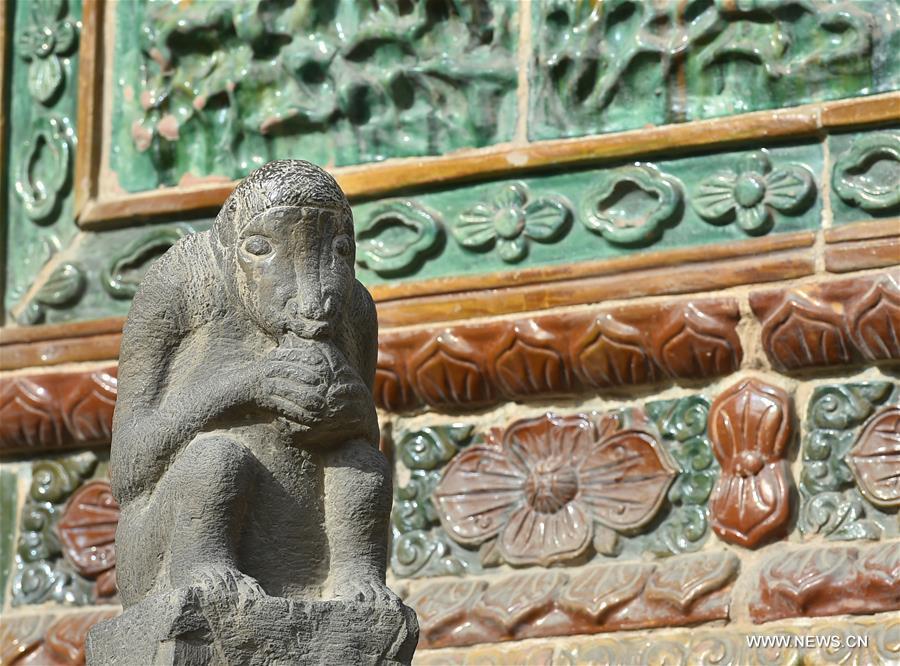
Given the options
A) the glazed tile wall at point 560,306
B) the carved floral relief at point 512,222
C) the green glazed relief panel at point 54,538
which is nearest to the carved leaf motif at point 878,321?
the glazed tile wall at point 560,306

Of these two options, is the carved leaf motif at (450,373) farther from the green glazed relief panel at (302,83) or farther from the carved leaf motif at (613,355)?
the green glazed relief panel at (302,83)

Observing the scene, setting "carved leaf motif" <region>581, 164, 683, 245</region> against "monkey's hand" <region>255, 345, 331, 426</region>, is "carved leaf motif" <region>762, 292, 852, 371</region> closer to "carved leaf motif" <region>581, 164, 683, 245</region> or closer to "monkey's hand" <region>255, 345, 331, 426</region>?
"carved leaf motif" <region>581, 164, 683, 245</region>

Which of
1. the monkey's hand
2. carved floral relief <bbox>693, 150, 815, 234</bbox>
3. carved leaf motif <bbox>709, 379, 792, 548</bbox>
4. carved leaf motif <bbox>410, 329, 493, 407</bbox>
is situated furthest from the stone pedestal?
carved floral relief <bbox>693, 150, 815, 234</bbox>

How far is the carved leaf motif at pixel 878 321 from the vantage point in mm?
5586

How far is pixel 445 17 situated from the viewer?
6449 mm

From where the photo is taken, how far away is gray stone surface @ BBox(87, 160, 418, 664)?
405 cm

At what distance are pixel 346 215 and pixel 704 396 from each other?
1.74 m

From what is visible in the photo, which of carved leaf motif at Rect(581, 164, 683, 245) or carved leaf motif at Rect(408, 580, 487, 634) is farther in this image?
carved leaf motif at Rect(581, 164, 683, 245)

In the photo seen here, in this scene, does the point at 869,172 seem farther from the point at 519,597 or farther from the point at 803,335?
the point at 519,597

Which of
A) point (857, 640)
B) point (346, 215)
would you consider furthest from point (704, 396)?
point (346, 215)

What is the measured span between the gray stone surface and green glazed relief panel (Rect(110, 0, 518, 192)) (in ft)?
6.77

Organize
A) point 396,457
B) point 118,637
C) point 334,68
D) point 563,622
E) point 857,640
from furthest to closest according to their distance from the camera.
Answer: point 334,68
point 396,457
point 563,622
point 857,640
point 118,637

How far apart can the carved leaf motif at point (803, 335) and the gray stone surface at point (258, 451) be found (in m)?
1.61

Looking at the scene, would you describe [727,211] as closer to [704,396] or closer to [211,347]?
[704,396]
